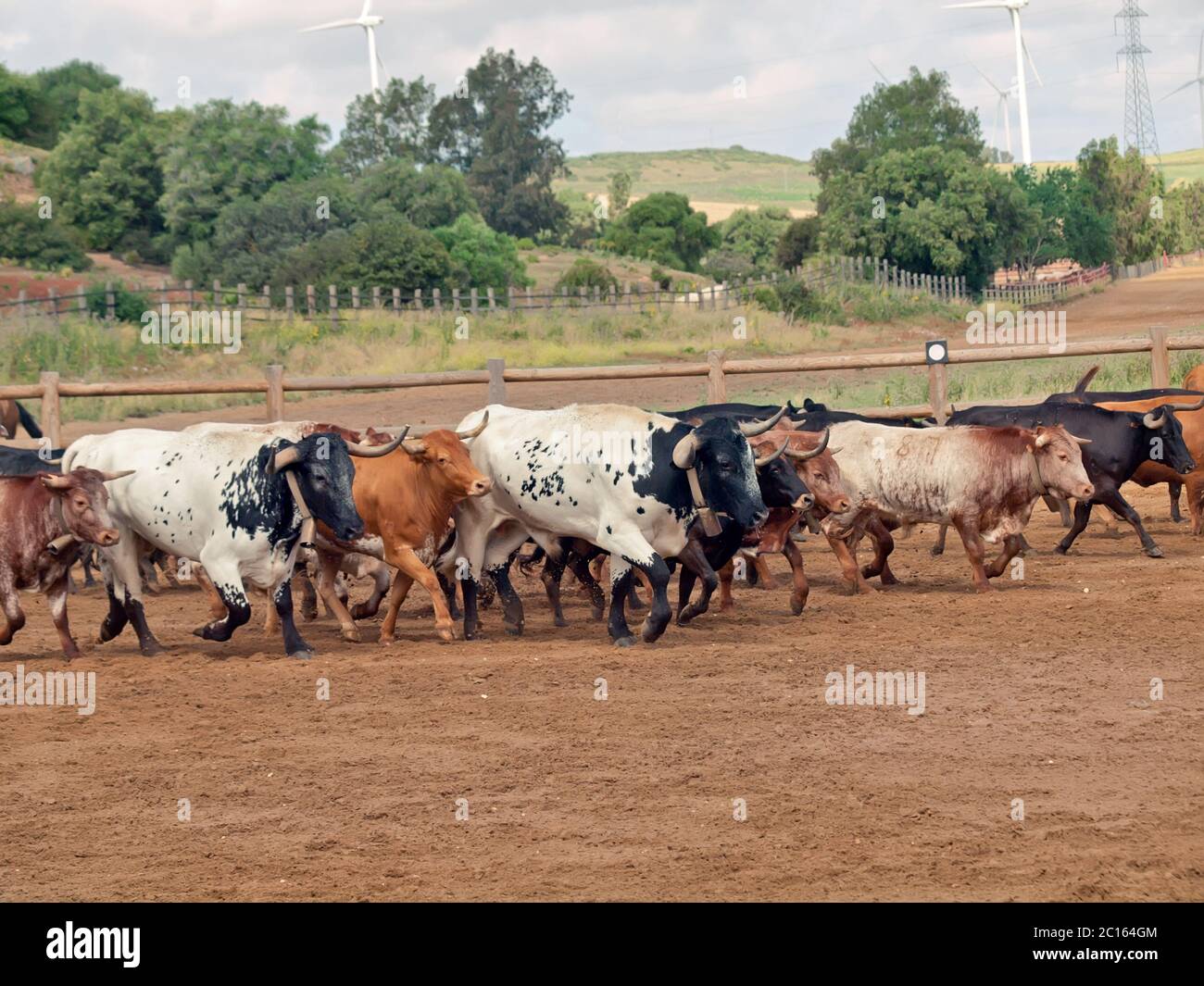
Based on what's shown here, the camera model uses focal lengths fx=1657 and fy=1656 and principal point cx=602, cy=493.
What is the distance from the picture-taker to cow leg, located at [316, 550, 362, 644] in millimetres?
11616

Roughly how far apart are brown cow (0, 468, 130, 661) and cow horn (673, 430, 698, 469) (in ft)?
12.0

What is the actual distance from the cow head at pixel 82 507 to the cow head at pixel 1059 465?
6723 millimetres

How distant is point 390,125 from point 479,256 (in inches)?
1042

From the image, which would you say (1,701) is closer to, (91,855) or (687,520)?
(91,855)

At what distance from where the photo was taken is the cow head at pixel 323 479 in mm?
10836

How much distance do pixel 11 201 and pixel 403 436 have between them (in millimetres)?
45419

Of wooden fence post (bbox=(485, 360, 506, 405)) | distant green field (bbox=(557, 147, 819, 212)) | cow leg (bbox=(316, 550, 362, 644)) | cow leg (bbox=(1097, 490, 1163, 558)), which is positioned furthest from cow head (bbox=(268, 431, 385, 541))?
distant green field (bbox=(557, 147, 819, 212))

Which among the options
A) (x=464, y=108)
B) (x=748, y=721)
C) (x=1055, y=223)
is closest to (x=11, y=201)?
(x=464, y=108)

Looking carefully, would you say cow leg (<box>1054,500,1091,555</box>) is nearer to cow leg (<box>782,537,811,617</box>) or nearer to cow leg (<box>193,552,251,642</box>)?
cow leg (<box>782,537,811,617</box>)

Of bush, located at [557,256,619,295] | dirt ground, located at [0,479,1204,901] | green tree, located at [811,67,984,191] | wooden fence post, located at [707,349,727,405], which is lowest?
dirt ground, located at [0,479,1204,901]

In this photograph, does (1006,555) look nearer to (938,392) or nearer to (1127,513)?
(1127,513)

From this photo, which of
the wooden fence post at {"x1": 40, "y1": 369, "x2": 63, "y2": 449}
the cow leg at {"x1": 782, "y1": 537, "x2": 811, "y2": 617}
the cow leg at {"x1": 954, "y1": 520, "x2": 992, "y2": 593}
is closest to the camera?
the cow leg at {"x1": 782, "y1": 537, "x2": 811, "y2": 617}

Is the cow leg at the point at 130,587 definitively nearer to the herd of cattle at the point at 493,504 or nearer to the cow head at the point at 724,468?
the herd of cattle at the point at 493,504

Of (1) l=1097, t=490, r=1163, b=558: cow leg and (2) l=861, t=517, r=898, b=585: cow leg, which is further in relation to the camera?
(1) l=1097, t=490, r=1163, b=558: cow leg
